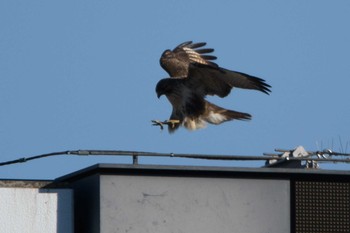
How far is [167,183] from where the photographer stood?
1008 centimetres

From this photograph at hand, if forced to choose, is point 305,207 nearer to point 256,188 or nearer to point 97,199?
point 256,188

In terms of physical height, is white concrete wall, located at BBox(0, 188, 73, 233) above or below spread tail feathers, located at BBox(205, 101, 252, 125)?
below

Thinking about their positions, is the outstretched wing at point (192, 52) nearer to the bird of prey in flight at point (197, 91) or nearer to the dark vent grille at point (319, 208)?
the bird of prey in flight at point (197, 91)

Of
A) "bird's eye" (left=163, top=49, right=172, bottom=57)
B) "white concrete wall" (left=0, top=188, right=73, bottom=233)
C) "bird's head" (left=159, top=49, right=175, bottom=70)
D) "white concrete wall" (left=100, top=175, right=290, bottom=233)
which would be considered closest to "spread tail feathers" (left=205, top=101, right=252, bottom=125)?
"bird's head" (left=159, top=49, right=175, bottom=70)

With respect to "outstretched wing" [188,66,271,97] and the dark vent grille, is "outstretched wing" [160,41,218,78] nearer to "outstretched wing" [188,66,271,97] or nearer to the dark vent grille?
"outstretched wing" [188,66,271,97]

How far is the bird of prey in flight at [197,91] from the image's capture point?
16375 mm

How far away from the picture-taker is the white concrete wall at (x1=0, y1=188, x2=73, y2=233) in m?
9.84

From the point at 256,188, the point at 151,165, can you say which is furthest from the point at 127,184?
the point at 256,188

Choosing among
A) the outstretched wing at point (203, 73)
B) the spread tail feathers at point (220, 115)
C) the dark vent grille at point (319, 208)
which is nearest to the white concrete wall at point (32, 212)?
the dark vent grille at point (319, 208)

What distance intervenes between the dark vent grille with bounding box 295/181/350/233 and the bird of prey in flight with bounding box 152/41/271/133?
5382mm

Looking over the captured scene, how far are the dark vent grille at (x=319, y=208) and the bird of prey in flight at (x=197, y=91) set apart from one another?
17.7 feet

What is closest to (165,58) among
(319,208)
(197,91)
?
(197,91)

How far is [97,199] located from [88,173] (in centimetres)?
35

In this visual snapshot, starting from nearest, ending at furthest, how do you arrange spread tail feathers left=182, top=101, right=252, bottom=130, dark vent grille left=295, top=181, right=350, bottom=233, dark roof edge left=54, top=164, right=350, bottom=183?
1. dark roof edge left=54, top=164, right=350, bottom=183
2. dark vent grille left=295, top=181, right=350, bottom=233
3. spread tail feathers left=182, top=101, right=252, bottom=130
